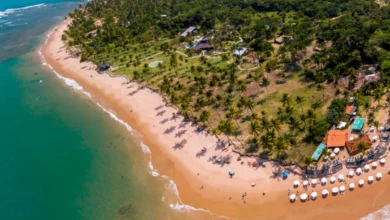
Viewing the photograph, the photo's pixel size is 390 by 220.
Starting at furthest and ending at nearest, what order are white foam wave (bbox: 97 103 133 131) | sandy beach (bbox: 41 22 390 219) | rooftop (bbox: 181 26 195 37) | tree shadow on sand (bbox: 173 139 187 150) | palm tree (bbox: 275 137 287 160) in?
1. rooftop (bbox: 181 26 195 37)
2. white foam wave (bbox: 97 103 133 131)
3. tree shadow on sand (bbox: 173 139 187 150)
4. palm tree (bbox: 275 137 287 160)
5. sandy beach (bbox: 41 22 390 219)

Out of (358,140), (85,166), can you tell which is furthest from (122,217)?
(358,140)

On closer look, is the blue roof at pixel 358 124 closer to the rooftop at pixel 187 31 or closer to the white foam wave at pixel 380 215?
the white foam wave at pixel 380 215

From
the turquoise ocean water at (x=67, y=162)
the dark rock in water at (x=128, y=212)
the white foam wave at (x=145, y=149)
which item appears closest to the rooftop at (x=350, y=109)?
the turquoise ocean water at (x=67, y=162)

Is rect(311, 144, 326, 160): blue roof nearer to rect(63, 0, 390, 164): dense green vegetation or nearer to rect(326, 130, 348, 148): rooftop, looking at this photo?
rect(326, 130, 348, 148): rooftop

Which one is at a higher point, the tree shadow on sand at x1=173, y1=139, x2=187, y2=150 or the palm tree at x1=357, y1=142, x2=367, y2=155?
the palm tree at x1=357, y1=142, x2=367, y2=155

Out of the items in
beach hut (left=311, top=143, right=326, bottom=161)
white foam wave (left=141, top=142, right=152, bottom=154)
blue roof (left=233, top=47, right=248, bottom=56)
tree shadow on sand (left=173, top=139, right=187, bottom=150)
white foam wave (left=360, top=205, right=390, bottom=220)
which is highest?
beach hut (left=311, top=143, right=326, bottom=161)

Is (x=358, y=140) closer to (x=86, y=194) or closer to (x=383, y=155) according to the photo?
(x=383, y=155)

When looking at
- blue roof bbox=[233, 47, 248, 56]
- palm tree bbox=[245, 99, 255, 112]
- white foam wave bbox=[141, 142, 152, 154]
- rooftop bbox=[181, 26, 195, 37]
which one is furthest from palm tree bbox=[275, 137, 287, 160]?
rooftop bbox=[181, 26, 195, 37]
